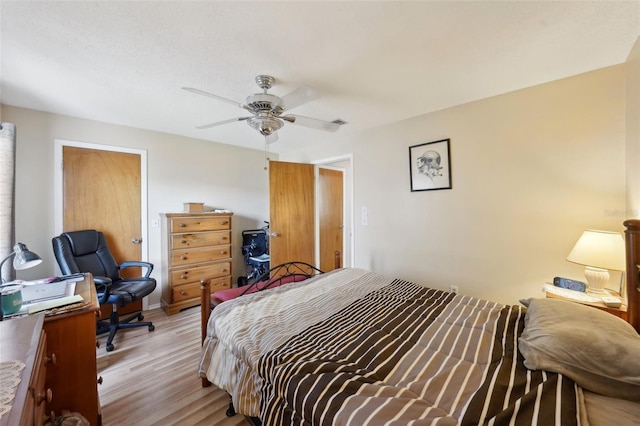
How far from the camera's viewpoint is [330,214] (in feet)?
14.7

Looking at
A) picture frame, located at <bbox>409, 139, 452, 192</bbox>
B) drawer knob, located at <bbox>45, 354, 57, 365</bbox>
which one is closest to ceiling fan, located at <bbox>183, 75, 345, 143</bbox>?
picture frame, located at <bbox>409, 139, 452, 192</bbox>

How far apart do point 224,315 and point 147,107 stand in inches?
90.8

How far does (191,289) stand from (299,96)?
2.90 meters

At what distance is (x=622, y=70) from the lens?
1.77 meters

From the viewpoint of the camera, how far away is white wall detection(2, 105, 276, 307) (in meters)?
2.52

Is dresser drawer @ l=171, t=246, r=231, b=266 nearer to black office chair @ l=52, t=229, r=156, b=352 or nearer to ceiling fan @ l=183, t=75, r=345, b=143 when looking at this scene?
black office chair @ l=52, t=229, r=156, b=352

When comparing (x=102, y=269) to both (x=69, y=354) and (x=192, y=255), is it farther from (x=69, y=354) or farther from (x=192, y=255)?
(x=69, y=354)

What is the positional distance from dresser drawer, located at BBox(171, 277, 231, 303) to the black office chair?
0.39m

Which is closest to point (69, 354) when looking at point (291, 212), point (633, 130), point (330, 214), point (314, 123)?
point (314, 123)

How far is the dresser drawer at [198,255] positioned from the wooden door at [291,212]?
27.3 inches

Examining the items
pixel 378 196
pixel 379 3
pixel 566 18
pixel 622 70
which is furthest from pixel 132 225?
pixel 622 70

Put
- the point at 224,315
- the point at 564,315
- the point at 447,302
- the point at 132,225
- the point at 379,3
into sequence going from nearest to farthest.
Result: the point at 564,315
the point at 379,3
the point at 224,315
the point at 447,302
the point at 132,225

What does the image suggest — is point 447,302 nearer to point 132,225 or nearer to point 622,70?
point 622,70

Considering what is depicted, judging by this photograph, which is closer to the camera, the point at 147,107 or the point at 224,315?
the point at 224,315
